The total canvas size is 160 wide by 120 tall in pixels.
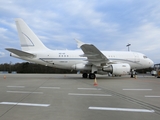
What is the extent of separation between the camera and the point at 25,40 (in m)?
22.7

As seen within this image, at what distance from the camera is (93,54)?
19391mm

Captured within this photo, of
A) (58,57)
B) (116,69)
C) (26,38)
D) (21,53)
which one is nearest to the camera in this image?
(116,69)

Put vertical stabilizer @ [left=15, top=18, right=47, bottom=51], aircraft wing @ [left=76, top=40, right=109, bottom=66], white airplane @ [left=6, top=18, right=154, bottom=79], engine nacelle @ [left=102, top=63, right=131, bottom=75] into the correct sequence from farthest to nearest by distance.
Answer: vertical stabilizer @ [left=15, top=18, right=47, bottom=51], white airplane @ [left=6, top=18, right=154, bottom=79], engine nacelle @ [left=102, top=63, right=131, bottom=75], aircraft wing @ [left=76, top=40, right=109, bottom=66]

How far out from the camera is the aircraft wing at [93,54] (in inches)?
722

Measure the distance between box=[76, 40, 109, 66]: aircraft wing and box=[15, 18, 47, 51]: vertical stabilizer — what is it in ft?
21.5

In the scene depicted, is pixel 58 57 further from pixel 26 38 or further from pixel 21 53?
pixel 26 38

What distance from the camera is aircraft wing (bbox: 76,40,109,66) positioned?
18.3m

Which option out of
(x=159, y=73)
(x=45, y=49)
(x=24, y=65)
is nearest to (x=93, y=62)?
(x=45, y=49)

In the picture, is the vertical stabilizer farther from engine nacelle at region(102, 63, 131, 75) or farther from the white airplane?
engine nacelle at region(102, 63, 131, 75)

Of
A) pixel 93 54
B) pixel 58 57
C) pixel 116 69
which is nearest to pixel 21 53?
pixel 58 57

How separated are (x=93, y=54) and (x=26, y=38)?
9302 mm

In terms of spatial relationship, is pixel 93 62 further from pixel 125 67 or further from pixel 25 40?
pixel 25 40

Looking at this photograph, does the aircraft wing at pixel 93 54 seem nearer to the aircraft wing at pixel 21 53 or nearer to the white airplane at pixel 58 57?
the white airplane at pixel 58 57

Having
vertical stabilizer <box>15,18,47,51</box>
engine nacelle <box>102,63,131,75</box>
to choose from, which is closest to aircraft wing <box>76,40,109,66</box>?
engine nacelle <box>102,63,131,75</box>
